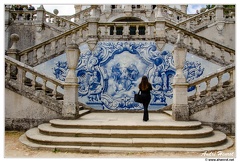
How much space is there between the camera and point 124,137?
5707mm

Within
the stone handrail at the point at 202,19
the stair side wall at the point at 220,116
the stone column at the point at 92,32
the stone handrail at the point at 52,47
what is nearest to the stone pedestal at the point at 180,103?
the stair side wall at the point at 220,116

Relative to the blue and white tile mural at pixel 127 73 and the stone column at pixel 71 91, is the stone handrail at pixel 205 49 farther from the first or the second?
the stone column at pixel 71 91

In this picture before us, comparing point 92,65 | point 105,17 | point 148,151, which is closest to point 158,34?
point 92,65

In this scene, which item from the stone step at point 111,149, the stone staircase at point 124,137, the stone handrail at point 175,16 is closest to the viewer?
the stone step at point 111,149

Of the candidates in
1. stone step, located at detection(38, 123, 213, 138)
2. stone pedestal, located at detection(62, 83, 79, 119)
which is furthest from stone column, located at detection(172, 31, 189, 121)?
stone pedestal, located at detection(62, 83, 79, 119)

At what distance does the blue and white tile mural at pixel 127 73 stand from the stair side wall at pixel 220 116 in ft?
7.54

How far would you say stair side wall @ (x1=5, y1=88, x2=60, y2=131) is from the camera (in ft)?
23.7

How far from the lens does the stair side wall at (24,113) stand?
7.22m

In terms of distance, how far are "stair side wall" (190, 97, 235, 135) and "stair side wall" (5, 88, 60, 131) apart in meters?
4.67

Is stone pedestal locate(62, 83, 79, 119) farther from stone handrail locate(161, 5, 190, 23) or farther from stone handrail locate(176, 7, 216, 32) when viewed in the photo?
stone handrail locate(161, 5, 190, 23)

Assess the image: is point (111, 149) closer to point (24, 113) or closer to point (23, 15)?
point (24, 113)

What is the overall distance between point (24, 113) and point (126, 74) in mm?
4259

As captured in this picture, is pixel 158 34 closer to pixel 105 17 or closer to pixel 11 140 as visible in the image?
pixel 11 140

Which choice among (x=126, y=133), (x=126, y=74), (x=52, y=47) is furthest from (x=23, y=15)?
(x=126, y=133)
